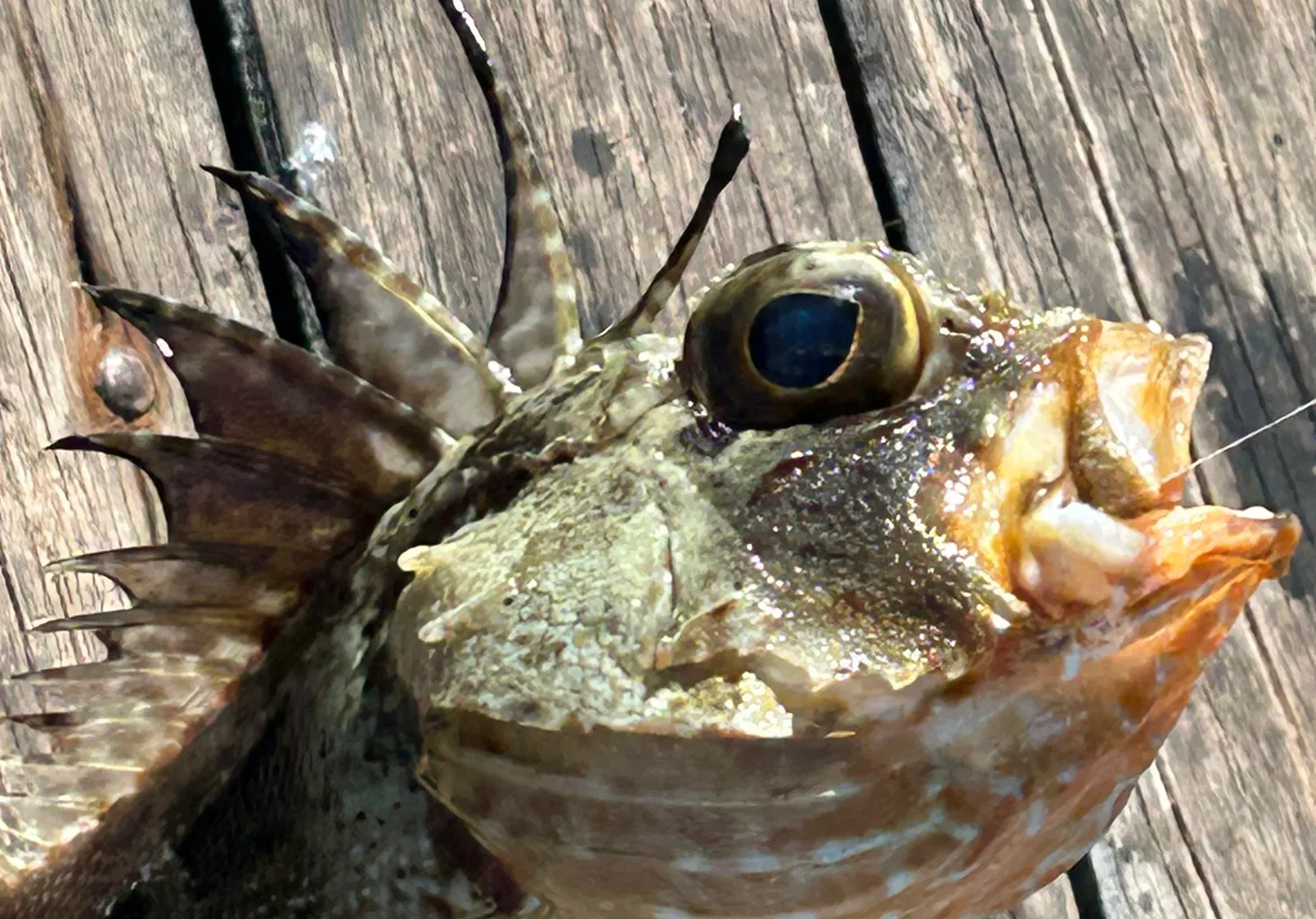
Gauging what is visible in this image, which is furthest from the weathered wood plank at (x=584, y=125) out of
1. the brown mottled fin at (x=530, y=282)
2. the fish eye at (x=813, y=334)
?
the fish eye at (x=813, y=334)

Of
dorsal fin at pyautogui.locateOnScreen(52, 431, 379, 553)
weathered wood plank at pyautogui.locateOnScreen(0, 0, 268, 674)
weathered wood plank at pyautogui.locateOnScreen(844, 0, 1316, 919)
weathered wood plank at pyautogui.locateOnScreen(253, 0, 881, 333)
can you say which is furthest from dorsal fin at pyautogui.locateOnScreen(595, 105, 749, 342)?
weathered wood plank at pyautogui.locateOnScreen(844, 0, 1316, 919)

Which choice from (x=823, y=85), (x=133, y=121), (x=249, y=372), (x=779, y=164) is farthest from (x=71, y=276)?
(x=823, y=85)

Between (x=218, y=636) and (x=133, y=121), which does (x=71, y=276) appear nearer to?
(x=133, y=121)

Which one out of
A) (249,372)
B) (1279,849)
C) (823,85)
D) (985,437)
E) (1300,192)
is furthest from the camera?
(1300,192)

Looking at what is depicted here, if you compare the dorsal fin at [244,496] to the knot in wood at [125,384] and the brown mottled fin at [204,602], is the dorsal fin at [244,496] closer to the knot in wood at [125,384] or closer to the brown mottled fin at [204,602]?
the brown mottled fin at [204,602]

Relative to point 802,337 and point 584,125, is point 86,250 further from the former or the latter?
point 802,337

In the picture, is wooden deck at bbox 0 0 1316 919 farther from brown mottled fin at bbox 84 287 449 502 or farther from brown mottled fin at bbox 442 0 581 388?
brown mottled fin at bbox 84 287 449 502

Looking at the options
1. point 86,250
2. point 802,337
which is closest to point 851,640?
point 802,337
